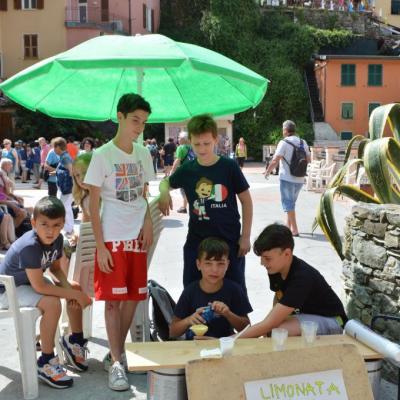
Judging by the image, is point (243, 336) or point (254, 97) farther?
point (254, 97)

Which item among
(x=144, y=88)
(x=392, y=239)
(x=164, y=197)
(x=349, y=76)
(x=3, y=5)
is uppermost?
(x=3, y=5)

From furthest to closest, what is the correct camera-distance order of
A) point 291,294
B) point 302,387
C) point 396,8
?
point 396,8 → point 291,294 → point 302,387

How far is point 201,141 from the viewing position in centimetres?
402

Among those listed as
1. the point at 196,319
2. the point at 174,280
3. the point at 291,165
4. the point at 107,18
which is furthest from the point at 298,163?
the point at 107,18

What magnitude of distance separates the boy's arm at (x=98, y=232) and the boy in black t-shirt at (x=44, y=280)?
0.21 m

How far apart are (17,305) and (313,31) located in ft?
129

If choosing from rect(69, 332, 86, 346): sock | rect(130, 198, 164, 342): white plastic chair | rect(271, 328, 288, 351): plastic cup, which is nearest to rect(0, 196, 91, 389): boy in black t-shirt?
rect(69, 332, 86, 346): sock

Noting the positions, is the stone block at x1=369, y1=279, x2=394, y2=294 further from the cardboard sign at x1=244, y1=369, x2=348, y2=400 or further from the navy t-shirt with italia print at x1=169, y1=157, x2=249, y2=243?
the cardboard sign at x1=244, y1=369, x2=348, y2=400

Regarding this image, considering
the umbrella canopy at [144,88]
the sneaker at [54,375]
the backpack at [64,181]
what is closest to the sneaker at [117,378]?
the sneaker at [54,375]

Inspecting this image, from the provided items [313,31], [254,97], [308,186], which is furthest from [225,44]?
[254,97]

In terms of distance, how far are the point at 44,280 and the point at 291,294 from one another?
163cm

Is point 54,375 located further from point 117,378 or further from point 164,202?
point 164,202

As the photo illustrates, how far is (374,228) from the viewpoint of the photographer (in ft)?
13.9

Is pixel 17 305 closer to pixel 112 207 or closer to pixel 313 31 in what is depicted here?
pixel 112 207
